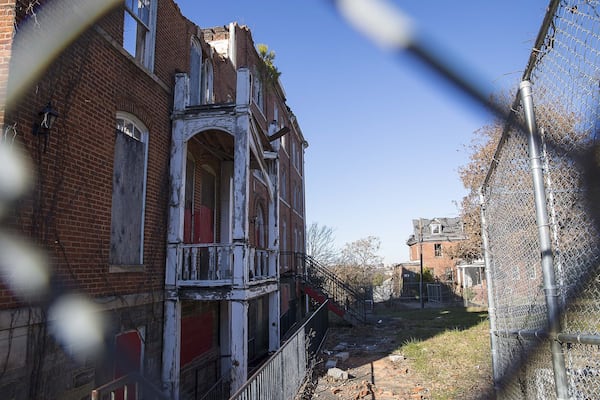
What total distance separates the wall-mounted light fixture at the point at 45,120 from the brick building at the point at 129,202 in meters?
0.01

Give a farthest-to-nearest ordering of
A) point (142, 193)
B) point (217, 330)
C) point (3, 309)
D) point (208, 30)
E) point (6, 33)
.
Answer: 1. point (208, 30)
2. point (217, 330)
3. point (142, 193)
4. point (6, 33)
5. point (3, 309)

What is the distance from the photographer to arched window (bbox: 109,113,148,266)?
6.86 m

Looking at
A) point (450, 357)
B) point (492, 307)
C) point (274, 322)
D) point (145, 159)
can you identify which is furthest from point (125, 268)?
point (450, 357)

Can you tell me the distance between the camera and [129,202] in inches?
284

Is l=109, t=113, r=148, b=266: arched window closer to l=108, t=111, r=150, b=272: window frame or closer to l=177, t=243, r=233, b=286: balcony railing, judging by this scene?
l=108, t=111, r=150, b=272: window frame

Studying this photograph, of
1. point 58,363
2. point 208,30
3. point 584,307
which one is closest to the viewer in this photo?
point 584,307

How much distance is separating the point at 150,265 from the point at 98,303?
156 cm

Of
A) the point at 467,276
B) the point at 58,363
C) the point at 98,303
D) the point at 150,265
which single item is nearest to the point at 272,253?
the point at 150,265

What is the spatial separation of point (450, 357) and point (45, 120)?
11223mm

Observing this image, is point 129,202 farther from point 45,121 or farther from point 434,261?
point 434,261

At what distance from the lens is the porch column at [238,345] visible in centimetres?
750

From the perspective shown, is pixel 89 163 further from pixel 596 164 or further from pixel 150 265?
pixel 596 164

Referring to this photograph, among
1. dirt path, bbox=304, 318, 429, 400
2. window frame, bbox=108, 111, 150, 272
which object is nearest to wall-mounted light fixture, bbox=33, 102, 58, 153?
window frame, bbox=108, 111, 150, 272

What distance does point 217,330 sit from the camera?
35.7ft
